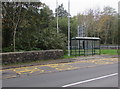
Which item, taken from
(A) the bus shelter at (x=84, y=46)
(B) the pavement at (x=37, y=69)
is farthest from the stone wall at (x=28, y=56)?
(A) the bus shelter at (x=84, y=46)

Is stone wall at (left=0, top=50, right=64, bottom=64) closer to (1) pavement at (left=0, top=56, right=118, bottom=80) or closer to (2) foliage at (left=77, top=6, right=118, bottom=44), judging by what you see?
(1) pavement at (left=0, top=56, right=118, bottom=80)

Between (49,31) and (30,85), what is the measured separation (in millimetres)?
14224

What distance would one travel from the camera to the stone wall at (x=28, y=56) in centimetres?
1246

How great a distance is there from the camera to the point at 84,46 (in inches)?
787

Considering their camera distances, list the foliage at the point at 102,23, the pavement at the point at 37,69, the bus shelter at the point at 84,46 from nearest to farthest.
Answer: the pavement at the point at 37,69 < the bus shelter at the point at 84,46 < the foliage at the point at 102,23

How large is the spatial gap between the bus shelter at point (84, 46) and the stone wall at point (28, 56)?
3.75 metres

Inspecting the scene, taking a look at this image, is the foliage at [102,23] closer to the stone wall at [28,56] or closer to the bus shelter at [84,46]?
the bus shelter at [84,46]

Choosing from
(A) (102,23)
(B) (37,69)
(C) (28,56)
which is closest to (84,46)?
(C) (28,56)

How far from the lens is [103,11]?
51938 mm

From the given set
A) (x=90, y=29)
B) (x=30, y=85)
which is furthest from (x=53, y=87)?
(x=90, y=29)

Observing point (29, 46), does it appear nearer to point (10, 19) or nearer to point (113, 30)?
point (10, 19)

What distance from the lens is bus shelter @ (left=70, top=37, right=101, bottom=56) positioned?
19361 mm

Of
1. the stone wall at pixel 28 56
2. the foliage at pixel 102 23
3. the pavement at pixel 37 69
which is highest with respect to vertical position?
the foliage at pixel 102 23

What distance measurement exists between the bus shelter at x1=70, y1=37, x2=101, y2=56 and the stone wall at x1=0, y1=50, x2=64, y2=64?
375 centimetres
